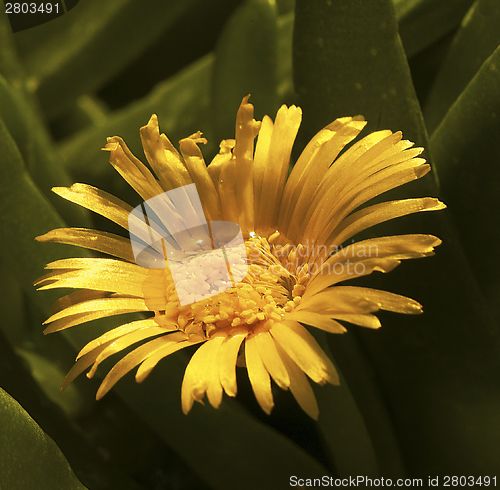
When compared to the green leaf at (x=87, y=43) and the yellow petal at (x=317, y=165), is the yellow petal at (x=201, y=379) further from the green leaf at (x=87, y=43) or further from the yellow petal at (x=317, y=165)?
the green leaf at (x=87, y=43)

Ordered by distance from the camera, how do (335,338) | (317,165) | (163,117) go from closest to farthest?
(317,165)
(335,338)
(163,117)

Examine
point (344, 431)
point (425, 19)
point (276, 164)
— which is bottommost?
point (344, 431)

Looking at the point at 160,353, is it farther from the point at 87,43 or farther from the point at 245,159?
the point at 87,43

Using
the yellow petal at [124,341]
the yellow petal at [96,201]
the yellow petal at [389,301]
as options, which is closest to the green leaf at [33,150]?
the yellow petal at [96,201]

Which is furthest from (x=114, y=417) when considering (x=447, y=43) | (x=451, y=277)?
(x=447, y=43)

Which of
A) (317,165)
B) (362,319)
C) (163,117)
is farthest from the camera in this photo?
(163,117)

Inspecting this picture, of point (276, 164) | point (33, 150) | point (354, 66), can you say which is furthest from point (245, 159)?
point (33, 150)

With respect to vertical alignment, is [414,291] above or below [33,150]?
below
